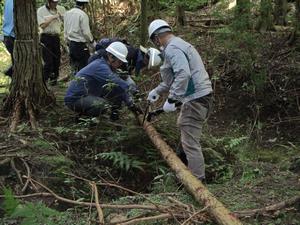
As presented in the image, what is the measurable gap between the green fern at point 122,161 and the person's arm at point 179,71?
39.4 inches

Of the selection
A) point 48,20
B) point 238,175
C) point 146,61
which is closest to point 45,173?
point 238,175

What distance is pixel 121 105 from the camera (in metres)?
6.60

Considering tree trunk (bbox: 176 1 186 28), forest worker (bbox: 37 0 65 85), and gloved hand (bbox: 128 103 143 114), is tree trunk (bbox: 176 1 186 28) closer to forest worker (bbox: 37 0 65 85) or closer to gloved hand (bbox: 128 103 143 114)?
forest worker (bbox: 37 0 65 85)

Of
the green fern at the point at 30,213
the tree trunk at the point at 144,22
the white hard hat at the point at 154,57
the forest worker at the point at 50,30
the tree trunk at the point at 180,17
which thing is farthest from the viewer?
the tree trunk at the point at 180,17

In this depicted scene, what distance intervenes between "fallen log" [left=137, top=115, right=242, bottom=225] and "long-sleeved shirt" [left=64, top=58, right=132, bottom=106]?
0.44 metres

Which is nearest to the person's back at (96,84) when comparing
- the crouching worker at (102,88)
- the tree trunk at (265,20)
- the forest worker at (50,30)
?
the crouching worker at (102,88)

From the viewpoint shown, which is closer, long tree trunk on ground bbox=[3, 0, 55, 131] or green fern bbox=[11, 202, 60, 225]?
green fern bbox=[11, 202, 60, 225]

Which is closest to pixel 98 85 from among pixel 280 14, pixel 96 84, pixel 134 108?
pixel 96 84

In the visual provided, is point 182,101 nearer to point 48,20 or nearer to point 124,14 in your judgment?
point 48,20

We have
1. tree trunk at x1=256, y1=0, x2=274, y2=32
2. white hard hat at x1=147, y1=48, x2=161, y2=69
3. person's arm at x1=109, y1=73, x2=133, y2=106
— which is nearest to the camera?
person's arm at x1=109, y1=73, x2=133, y2=106

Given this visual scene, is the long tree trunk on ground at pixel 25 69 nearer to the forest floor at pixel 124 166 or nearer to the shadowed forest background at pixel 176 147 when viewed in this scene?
the shadowed forest background at pixel 176 147

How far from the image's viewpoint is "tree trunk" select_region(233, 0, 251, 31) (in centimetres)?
782

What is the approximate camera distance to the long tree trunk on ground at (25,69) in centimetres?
639

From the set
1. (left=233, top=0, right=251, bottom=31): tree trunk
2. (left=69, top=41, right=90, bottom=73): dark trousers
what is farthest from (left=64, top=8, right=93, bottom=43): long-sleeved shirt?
(left=233, top=0, right=251, bottom=31): tree trunk
